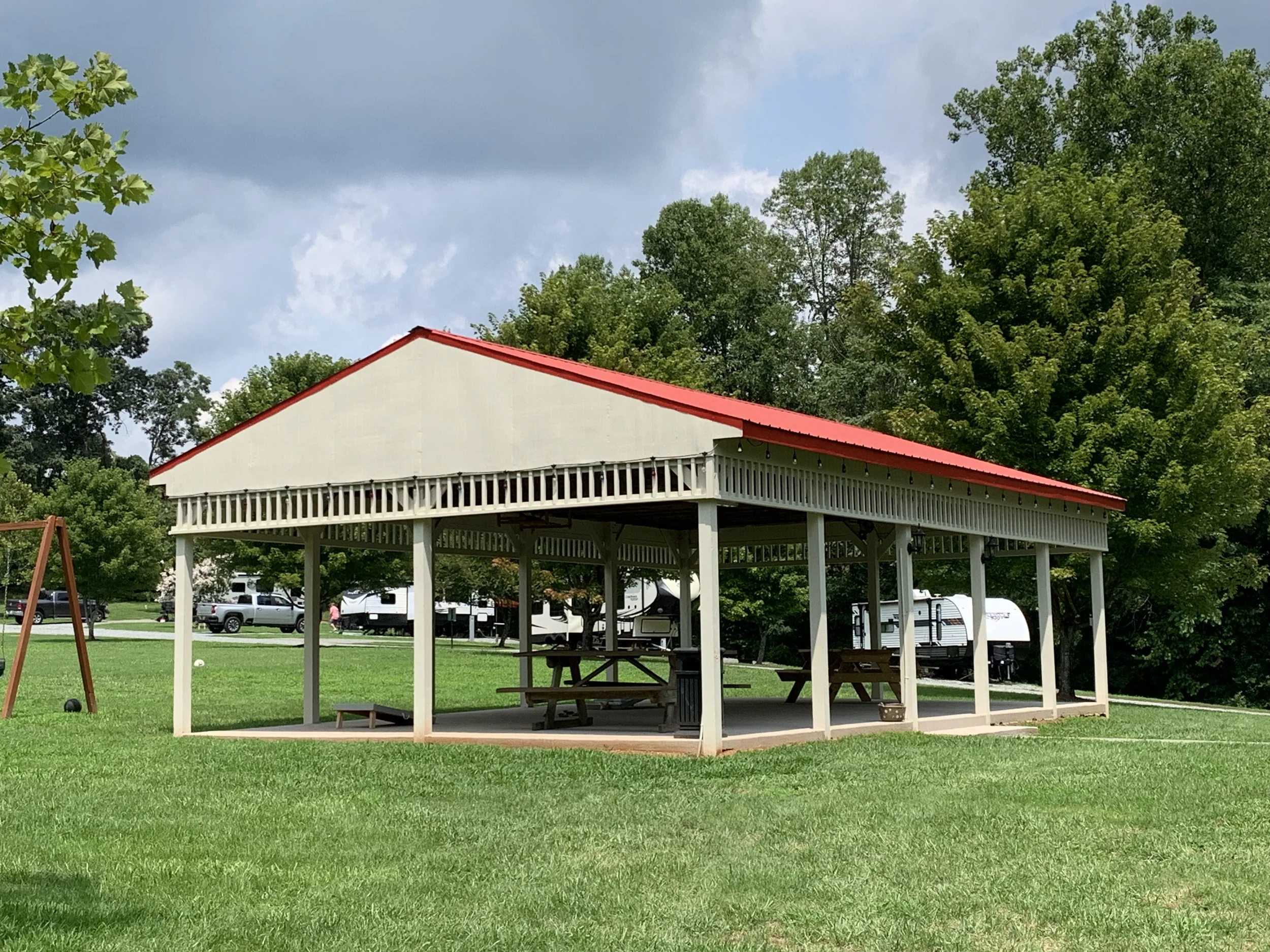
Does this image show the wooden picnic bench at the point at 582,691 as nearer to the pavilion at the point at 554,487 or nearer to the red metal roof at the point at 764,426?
the pavilion at the point at 554,487

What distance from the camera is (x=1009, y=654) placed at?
36.3 m

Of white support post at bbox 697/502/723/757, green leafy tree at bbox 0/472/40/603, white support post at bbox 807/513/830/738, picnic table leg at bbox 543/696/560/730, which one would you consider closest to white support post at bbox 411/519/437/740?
picnic table leg at bbox 543/696/560/730

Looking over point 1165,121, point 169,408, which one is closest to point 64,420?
point 169,408

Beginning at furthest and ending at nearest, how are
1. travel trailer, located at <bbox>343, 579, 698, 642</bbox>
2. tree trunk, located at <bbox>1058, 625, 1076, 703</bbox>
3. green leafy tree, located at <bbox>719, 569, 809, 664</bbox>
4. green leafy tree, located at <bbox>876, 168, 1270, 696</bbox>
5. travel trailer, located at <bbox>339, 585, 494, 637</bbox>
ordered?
travel trailer, located at <bbox>339, 585, 494, 637</bbox>
green leafy tree, located at <bbox>719, 569, 809, 664</bbox>
travel trailer, located at <bbox>343, 579, 698, 642</bbox>
tree trunk, located at <bbox>1058, 625, 1076, 703</bbox>
green leafy tree, located at <bbox>876, 168, 1270, 696</bbox>

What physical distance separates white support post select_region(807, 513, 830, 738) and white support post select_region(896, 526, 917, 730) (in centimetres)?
159

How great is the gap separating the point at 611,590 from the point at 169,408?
73293mm

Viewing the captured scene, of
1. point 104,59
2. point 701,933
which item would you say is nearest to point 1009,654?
point 701,933

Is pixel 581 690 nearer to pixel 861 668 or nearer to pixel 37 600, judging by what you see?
pixel 861 668

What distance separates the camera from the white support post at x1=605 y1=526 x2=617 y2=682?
21.4 meters

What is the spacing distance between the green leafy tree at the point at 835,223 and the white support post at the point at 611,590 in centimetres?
3606

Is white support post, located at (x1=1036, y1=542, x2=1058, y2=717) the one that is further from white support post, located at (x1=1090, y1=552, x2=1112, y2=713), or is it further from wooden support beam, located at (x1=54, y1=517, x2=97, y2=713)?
wooden support beam, located at (x1=54, y1=517, x2=97, y2=713)

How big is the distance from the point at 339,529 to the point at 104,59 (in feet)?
42.7

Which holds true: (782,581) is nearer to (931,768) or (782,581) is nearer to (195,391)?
(931,768)

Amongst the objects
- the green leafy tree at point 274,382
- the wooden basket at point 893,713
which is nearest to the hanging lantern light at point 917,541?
the wooden basket at point 893,713
